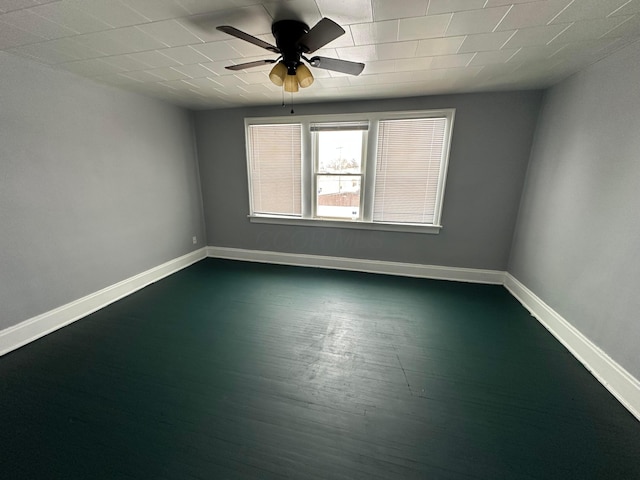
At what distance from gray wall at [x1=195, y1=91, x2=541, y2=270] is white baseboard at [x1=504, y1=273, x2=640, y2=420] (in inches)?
33.9

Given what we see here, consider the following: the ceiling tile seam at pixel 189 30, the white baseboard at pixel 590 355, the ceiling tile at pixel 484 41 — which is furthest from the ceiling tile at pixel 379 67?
the white baseboard at pixel 590 355

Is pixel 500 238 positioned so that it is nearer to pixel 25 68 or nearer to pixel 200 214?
pixel 200 214

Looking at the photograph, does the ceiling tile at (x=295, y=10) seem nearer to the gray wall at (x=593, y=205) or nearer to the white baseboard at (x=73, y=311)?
the gray wall at (x=593, y=205)

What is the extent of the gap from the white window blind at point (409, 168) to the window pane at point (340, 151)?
0.31 metres

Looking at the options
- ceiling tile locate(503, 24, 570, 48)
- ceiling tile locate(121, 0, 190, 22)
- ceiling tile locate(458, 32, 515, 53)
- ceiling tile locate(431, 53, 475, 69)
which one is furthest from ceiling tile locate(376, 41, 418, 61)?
ceiling tile locate(121, 0, 190, 22)

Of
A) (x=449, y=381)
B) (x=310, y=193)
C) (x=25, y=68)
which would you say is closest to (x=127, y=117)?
(x=25, y=68)

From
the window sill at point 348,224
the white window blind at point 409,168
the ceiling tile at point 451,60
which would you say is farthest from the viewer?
the window sill at point 348,224

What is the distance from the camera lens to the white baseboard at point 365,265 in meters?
3.47

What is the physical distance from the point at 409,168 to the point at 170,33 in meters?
2.84

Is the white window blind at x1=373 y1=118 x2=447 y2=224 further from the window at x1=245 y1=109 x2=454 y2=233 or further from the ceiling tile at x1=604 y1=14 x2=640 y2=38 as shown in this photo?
the ceiling tile at x1=604 y1=14 x2=640 y2=38

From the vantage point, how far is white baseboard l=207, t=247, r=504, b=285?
3.47m

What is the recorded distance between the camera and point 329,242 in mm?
3941

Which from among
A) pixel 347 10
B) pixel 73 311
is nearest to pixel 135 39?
pixel 347 10

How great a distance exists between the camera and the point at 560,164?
2.51m
